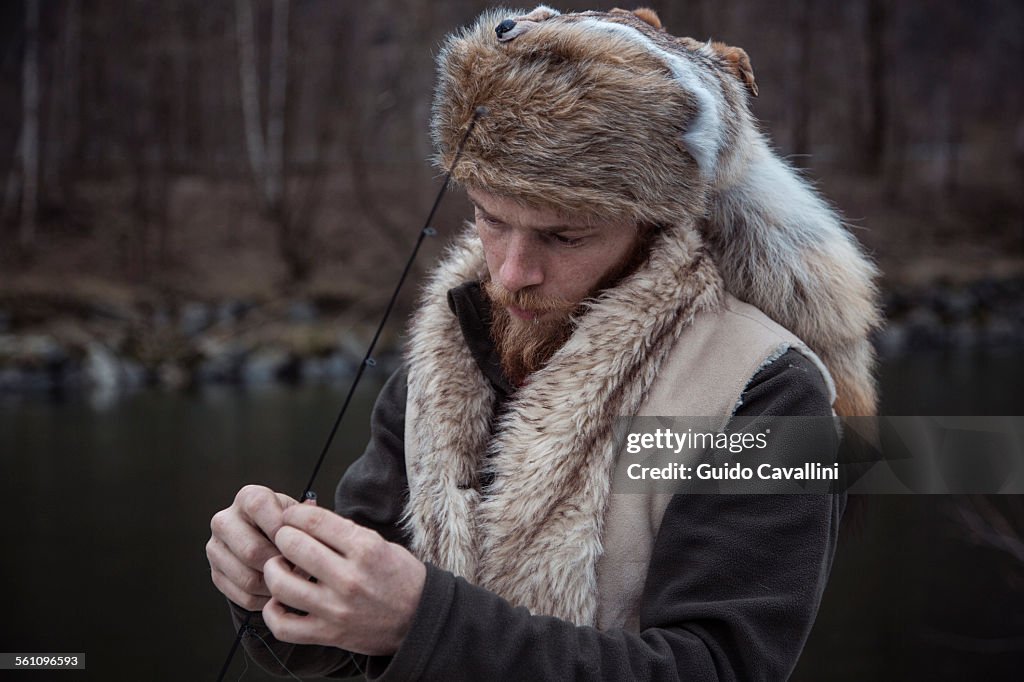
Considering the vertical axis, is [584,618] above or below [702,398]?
below

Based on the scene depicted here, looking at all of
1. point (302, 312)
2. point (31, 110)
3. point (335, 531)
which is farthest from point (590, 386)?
point (31, 110)

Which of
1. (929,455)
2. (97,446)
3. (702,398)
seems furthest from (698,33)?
(702,398)

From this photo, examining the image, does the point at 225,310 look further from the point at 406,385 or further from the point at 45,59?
the point at 406,385

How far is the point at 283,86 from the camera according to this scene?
54.0 feet

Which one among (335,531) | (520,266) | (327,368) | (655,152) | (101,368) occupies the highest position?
(655,152)

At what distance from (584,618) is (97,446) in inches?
294

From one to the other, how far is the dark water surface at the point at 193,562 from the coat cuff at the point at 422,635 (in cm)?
358

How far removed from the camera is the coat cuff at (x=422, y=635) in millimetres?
1128

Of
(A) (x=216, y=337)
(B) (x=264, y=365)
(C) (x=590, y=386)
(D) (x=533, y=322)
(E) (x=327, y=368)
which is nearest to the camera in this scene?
(C) (x=590, y=386)

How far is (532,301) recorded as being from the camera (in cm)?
152

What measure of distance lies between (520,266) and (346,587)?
Result: 1.81 feet

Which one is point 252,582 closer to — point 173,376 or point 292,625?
point 292,625
